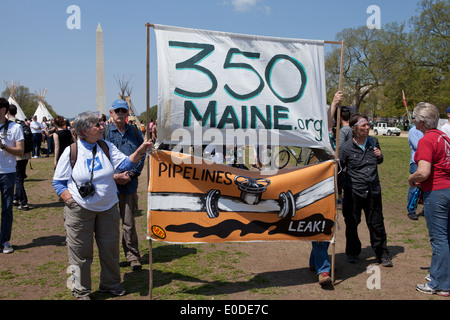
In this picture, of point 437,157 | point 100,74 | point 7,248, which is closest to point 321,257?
point 437,157

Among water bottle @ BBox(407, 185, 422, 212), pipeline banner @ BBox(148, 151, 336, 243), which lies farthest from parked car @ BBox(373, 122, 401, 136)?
pipeline banner @ BBox(148, 151, 336, 243)

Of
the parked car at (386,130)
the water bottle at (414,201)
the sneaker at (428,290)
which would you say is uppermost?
the parked car at (386,130)

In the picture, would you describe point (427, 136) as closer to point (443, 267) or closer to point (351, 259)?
point (443, 267)

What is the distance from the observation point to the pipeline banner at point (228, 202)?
3.94 m

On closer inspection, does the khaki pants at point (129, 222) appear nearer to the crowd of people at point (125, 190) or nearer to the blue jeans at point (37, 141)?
the crowd of people at point (125, 190)

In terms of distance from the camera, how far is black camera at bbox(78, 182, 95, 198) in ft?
12.1

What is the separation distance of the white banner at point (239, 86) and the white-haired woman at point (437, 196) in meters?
1.06

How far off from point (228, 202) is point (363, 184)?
1.95 m

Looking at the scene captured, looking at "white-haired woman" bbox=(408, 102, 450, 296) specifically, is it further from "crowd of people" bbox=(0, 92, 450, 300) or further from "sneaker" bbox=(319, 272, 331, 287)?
"sneaker" bbox=(319, 272, 331, 287)

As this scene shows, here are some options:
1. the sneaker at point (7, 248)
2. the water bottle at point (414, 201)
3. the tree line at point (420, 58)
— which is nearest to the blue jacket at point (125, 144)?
the sneaker at point (7, 248)

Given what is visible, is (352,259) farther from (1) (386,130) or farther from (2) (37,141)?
(1) (386,130)

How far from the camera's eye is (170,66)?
384 centimetres
